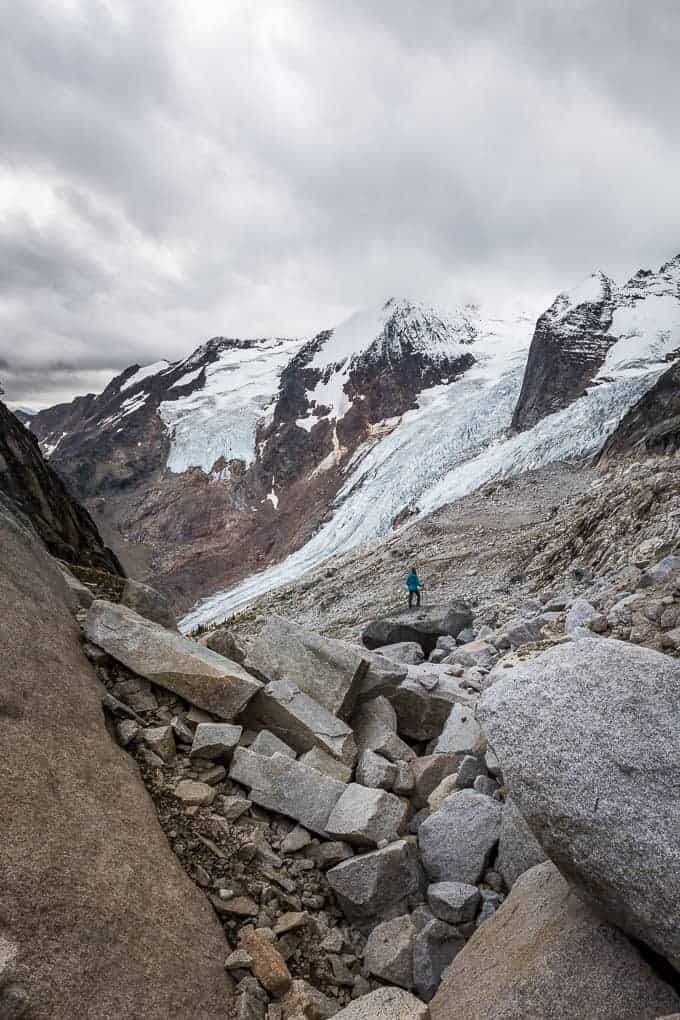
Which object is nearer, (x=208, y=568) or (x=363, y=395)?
(x=208, y=568)

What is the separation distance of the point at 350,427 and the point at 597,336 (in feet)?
141

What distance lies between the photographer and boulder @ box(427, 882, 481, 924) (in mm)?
4457

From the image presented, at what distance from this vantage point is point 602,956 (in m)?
3.41

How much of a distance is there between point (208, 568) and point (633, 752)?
87.5 meters

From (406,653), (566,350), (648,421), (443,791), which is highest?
(566,350)

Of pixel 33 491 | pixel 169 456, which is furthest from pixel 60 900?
pixel 169 456

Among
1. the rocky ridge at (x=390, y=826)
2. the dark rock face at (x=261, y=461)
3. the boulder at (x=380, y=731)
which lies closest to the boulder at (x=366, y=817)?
the rocky ridge at (x=390, y=826)

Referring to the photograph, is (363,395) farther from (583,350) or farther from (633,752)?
(633,752)

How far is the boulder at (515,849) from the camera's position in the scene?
4.55 meters

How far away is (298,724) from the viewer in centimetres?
614

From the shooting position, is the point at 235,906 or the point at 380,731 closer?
the point at 235,906

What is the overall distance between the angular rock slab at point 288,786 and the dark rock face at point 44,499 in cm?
1115

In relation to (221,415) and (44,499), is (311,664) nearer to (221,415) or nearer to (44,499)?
(44,499)

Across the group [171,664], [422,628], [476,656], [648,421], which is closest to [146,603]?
[171,664]
